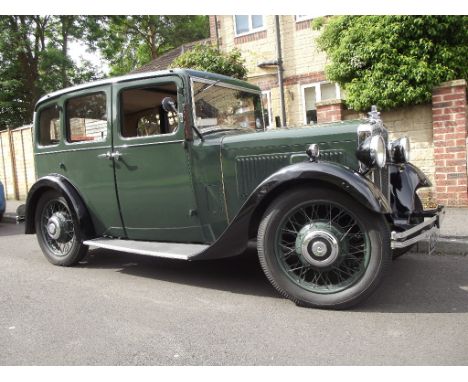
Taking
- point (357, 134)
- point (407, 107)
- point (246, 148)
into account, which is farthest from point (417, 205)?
point (407, 107)

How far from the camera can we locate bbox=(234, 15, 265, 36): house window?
13.6 meters

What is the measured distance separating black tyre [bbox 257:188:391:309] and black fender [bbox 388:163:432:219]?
2.56 ft

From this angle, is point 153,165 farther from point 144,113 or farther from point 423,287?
point 423,287

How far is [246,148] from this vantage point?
366cm

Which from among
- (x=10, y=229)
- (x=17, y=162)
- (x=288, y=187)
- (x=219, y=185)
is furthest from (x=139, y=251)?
(x=17, y=162)

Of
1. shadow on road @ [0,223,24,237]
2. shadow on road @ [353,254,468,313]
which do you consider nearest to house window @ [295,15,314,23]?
shadow on road @ [0,223,24,237]

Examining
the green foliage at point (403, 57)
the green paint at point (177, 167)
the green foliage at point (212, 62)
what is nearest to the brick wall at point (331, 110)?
the green foliage at point (403, 57)

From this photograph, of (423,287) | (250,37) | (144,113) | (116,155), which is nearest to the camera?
(423,287)

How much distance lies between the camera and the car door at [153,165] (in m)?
3.95

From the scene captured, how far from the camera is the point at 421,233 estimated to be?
11.0 feet

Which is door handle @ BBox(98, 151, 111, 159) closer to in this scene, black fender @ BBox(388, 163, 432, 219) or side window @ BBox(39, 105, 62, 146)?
side window @ BBox(39, 105, 62, 146)

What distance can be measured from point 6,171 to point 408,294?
12.2 m

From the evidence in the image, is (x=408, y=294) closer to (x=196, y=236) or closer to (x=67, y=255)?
(x=196, y=236)

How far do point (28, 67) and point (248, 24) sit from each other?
454 inches
